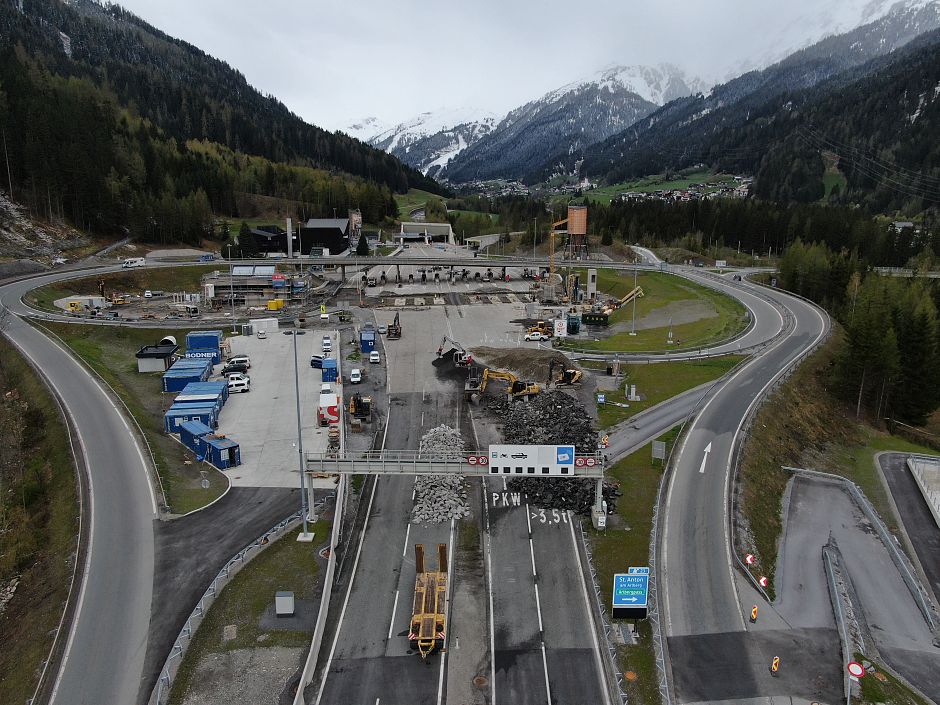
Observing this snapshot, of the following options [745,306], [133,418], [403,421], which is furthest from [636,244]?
[133,418]

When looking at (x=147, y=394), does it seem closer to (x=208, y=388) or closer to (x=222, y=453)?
(x=208, y=388)

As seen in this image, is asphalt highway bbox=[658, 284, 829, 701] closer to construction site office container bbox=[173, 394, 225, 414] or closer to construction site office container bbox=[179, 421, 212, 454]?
construction site office container bbox=[179, 421, 212, 454]

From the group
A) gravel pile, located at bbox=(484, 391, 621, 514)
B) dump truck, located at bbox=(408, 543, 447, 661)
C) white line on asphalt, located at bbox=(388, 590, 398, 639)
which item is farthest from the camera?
gravel pile, located at bbox=(484, 391, 621, 514)

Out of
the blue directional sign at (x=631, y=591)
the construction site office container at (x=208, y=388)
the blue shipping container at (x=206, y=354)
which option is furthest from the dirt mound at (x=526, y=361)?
the blue directional sign at (x=631, y=591)

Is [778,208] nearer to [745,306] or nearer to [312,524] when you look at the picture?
[745,306]

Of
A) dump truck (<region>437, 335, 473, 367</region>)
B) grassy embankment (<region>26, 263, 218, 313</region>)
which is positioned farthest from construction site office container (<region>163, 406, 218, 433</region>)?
grassy embankment (<region>26, 263, 218, 313</region>)

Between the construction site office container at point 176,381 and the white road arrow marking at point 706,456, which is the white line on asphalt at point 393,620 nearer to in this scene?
the white road arrow marking at point 706,456
